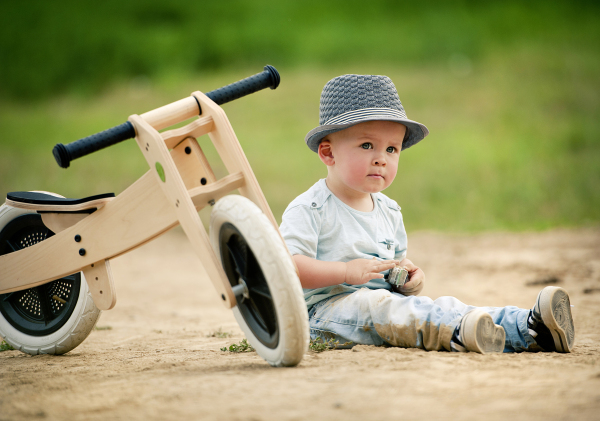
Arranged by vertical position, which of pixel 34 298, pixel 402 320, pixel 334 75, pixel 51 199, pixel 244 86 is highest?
pixel 334 75

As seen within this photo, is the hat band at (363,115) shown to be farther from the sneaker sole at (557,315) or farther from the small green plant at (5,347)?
the small green plant at (5,347)

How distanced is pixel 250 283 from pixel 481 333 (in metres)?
0.84

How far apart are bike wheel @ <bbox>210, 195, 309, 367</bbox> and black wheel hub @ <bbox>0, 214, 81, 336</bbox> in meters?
0.95

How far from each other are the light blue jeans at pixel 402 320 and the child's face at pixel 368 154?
46 centimetres

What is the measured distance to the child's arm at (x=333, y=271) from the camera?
2258 mm

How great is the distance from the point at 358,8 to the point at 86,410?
1404cm

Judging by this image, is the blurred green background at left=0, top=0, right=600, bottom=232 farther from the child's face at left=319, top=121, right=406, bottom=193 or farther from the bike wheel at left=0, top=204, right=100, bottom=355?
the bike wheel at left=0, top=204, right=100, bottom=355

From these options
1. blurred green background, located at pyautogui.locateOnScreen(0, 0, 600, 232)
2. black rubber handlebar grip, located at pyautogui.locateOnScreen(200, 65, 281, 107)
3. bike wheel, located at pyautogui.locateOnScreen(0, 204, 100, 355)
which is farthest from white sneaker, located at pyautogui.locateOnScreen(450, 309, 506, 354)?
blurred green background, located at pyautogui.locateOnScreen(0, 0, 600, 232)

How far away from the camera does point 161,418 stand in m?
1.51

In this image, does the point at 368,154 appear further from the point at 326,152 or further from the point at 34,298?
the point at 34,298

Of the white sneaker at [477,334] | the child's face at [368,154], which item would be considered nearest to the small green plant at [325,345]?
the white sneaker at [477,334]

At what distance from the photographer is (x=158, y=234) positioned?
2180 mm

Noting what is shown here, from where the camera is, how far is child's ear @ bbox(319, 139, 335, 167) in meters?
2.58

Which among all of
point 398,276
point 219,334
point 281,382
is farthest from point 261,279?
point 219,334
